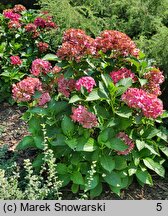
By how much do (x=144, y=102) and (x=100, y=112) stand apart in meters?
0.32

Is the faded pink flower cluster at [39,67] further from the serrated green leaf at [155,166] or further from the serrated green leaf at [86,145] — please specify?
the serrated green leaf at [155,166]

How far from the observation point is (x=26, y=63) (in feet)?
16.6

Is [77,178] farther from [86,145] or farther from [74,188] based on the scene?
[86,145]

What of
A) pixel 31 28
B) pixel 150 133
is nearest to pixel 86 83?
pixel 150 133

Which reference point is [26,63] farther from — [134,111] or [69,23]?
[134,111]

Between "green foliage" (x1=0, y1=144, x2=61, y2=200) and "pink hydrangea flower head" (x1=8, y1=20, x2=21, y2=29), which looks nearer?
"green foliage" (x1=0, y1=144, x2=61, y2=200)

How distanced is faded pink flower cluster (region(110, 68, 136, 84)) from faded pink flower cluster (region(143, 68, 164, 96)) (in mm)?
113

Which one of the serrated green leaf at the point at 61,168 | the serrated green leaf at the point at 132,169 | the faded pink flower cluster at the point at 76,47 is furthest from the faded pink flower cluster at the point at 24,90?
the serrated green leaf at the point at 132,169

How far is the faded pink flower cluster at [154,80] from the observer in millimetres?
3357

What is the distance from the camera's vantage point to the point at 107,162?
3.22 metres

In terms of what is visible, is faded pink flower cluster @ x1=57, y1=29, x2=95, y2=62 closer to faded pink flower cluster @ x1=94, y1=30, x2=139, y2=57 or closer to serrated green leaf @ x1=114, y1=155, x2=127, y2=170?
faded pink flower cluster @ x1=94, y1=30, x2=139, y2=57

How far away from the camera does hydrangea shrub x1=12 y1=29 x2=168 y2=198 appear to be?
3213 millimetres

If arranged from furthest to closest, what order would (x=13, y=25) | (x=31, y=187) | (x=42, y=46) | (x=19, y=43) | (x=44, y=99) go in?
1. (x=19, y=43)
2. (x=13, y=25)
3. (x=42, y=46)
4. (x=44, y=99)
5. (x=31, y=187)

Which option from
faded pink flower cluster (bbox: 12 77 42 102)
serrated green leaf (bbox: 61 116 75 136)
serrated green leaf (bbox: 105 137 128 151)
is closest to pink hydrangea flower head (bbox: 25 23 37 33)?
faded pink flower cluster (bbox: 12 77 42 102)
